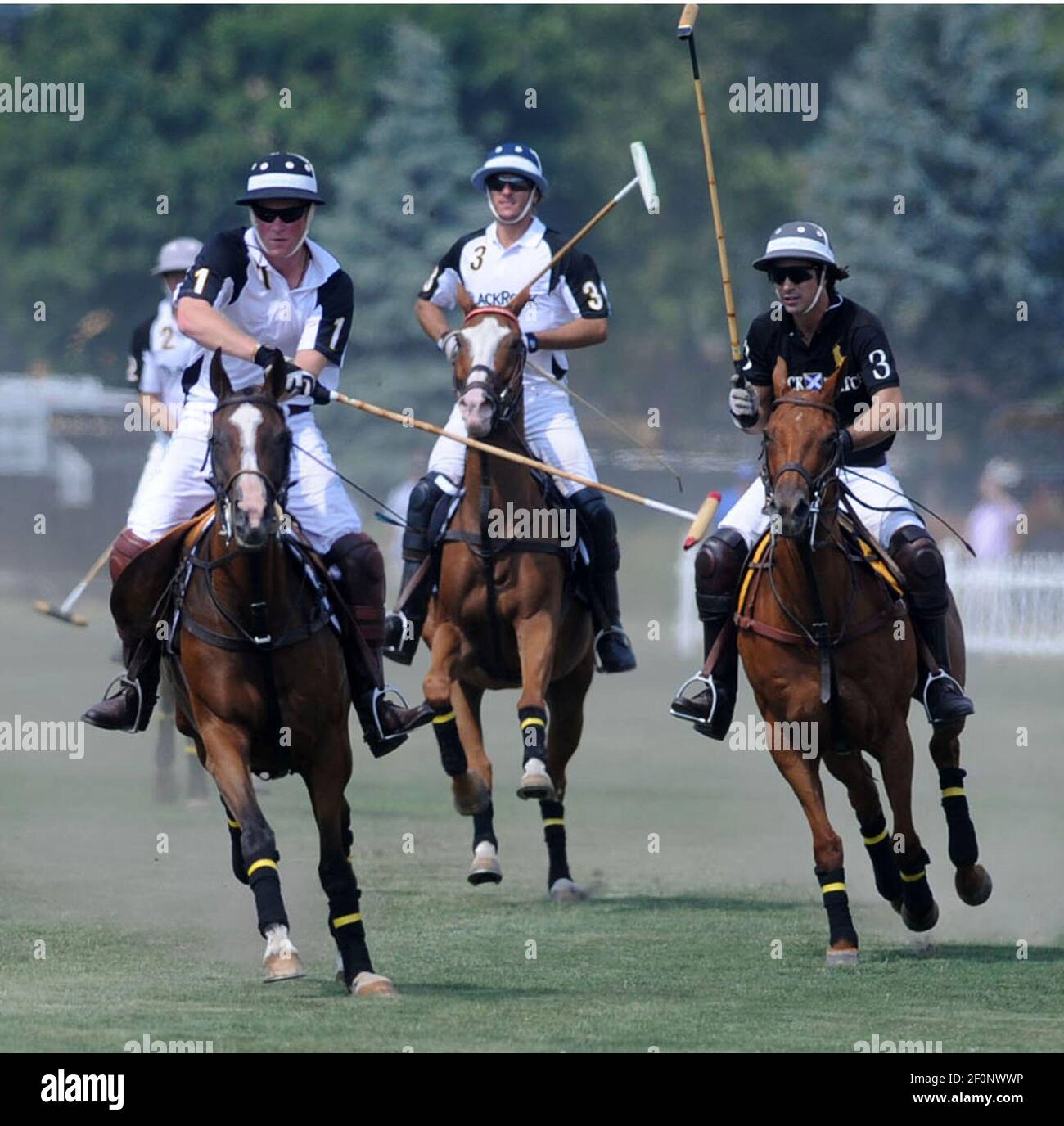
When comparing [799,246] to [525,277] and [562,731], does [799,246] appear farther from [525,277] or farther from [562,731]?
[562,731]

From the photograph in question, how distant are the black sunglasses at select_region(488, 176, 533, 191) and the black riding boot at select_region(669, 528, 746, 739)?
2.65m

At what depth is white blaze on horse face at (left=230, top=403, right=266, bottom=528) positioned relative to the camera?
909cm

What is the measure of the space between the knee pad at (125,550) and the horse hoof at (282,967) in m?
1.91

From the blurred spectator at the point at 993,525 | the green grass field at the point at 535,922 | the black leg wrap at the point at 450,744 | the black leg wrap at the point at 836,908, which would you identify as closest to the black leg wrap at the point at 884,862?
the green grass field at the point at 535,922

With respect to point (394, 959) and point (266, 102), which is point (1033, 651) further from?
point (266, 102)

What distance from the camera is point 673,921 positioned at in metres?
12.4

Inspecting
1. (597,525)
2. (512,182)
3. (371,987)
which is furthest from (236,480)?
(512,182)

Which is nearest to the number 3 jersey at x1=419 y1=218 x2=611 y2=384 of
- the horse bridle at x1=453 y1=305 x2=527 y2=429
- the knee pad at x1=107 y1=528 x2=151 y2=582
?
the horse bridle at x1=453 y1=305 x2=527 y2=429

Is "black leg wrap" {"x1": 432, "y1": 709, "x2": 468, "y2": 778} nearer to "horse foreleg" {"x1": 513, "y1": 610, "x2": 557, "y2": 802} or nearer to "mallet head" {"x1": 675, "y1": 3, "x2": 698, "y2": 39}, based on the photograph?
"horse foreleg" {"x1": 513, "y1": 610, "x2": 557, "y2": 802}

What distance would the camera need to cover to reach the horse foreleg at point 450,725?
41.3ft

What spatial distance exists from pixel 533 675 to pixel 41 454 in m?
31.4

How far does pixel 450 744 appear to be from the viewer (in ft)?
42.0
